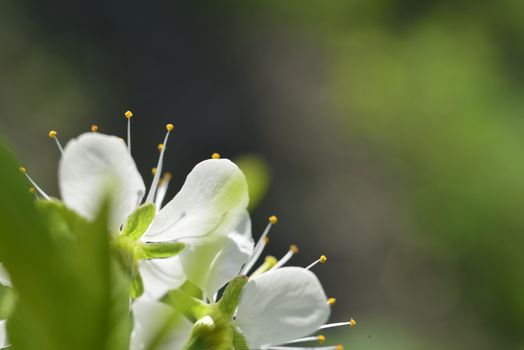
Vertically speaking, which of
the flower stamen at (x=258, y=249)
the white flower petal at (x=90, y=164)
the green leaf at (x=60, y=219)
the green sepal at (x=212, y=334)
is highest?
the green leaf at (x=60, y=219)

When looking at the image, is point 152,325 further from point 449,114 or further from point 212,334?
point 449,114

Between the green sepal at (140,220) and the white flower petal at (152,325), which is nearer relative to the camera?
the white flower petal at (152,325)

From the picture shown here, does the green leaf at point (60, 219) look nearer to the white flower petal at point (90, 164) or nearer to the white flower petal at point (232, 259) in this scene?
the white flower petal at point (90, 164)

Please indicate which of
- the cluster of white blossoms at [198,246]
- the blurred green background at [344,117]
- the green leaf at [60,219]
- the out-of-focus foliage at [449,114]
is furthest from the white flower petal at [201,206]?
the out-of-focus foliage at [449,114]

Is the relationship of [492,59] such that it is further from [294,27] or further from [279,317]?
[279,317]

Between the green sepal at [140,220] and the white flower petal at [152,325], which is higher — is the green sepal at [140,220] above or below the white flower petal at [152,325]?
below

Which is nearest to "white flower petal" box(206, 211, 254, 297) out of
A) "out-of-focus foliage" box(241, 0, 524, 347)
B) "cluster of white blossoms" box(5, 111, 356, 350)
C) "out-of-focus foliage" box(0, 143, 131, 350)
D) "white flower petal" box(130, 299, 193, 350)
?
"cluster of white blossoms" box(5, 111, 356, 350)

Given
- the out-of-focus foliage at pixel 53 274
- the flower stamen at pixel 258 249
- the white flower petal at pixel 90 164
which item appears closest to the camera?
the out-of-focus foliage at pixel 53 274

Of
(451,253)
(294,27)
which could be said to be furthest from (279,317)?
(294,27)
